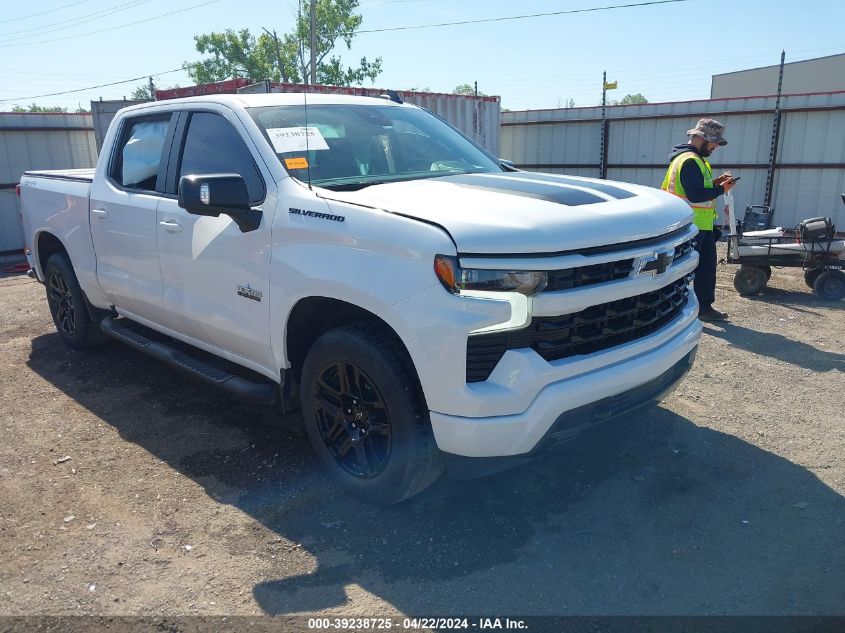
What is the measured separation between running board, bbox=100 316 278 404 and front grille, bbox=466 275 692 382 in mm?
1517

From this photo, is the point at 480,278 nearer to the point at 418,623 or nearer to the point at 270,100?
the point at 418,623

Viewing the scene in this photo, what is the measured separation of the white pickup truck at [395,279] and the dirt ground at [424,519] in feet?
1.24

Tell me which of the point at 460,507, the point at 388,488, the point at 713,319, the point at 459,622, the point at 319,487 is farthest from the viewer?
the point at 713,319

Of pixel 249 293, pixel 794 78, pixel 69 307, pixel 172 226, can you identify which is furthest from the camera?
pixel 794 78

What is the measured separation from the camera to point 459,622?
2.65 metres

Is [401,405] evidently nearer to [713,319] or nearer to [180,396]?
[180,396]

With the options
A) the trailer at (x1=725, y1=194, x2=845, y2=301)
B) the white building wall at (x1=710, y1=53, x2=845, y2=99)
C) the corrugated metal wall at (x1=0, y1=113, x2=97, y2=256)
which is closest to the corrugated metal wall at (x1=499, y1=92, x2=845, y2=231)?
the trailer at (x1=725, y1=194, x2=845, y2=301)

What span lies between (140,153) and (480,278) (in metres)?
3.10

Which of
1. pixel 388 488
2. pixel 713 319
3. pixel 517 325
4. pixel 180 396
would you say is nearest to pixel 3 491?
pixel 180 396

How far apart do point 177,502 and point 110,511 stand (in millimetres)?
325

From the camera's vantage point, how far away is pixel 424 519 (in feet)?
11.0

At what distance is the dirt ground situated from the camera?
2.81m

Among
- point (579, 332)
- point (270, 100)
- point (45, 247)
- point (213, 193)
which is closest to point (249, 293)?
point (213, 193)

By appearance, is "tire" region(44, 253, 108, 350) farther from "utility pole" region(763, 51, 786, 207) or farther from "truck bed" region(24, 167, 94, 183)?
"utility pole" region(763, 51, 786, 207)
